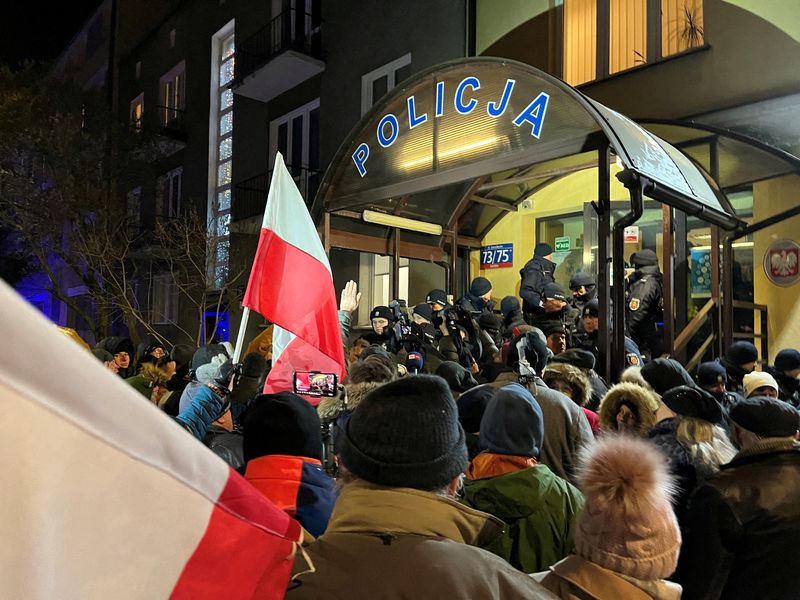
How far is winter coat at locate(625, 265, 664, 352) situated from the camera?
8.27 m

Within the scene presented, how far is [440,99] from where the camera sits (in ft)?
28.9

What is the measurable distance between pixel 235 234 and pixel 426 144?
10.0 metres

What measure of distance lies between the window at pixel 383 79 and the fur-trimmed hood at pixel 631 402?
38.1ft

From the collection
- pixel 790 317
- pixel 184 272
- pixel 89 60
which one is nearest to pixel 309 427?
pixel 790 317

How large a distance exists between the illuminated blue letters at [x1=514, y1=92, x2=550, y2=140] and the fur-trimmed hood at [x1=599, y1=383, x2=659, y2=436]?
451 cm

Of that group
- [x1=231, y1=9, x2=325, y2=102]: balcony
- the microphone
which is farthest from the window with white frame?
the microphone

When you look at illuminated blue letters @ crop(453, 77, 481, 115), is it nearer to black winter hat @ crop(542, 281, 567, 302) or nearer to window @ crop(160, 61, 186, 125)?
black winter hat @ crop(542, 281, 567, 302)

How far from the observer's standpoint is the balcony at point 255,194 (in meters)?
16.5

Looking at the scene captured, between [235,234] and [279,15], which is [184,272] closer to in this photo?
[235,234]

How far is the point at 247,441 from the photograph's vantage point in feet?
8.28

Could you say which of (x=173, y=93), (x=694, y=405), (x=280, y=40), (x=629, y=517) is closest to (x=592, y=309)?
(x=694, y=405)

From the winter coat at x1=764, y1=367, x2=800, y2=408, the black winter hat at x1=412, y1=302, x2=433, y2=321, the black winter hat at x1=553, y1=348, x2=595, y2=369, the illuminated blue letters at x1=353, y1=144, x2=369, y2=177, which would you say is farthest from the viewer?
the illuminated blue letters at x1=353, y1=144, x2=369, y2=177

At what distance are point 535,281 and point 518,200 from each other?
13.3 ft

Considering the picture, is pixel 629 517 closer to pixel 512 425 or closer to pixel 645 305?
pixel 512 425
